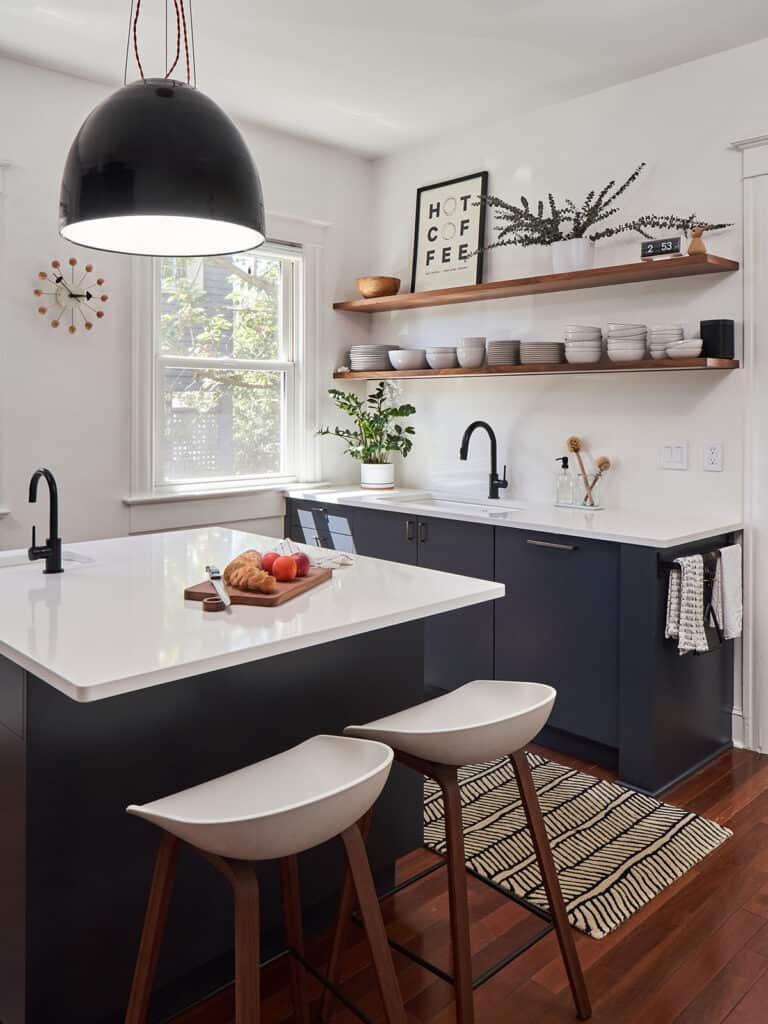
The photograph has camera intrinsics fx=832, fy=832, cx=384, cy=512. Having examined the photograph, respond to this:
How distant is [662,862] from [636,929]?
1.18 ft

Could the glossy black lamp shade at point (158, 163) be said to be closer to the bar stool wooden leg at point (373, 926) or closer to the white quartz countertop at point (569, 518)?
the bar stool wooden leg at point (373, 926)

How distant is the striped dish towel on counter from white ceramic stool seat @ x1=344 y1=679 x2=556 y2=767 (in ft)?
3.86

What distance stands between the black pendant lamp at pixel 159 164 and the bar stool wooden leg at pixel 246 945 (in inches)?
48.6

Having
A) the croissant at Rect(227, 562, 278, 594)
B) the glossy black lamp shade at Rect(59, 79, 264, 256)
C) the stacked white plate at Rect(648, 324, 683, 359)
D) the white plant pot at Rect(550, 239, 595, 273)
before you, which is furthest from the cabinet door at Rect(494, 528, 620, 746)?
the glossy black lamp shade at Rect(59, 79, 264, 256)

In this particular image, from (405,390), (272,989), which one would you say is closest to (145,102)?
(272,989)

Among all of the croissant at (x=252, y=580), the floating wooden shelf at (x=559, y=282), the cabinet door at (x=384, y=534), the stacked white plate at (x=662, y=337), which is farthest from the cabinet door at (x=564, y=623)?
the croissant at (x=252, y=580)

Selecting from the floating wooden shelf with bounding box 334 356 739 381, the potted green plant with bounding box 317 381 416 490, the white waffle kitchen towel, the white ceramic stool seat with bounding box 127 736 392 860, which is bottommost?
the white ceramic stool seat with bounding box 127 736 392 860

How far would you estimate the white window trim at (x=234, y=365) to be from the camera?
12.6 feet

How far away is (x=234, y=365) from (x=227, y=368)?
42 millimetres

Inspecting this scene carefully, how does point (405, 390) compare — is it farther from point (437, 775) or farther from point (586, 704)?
point (437, 775)

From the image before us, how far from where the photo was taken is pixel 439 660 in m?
3.68

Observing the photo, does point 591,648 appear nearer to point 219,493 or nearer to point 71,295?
point 219,493

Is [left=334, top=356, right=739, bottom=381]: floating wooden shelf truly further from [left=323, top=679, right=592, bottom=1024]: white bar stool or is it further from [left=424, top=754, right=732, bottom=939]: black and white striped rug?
[left=323, top=679, right=592, bottom=1024]: white bar stool

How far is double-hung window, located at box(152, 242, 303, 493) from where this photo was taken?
402 centimetres
